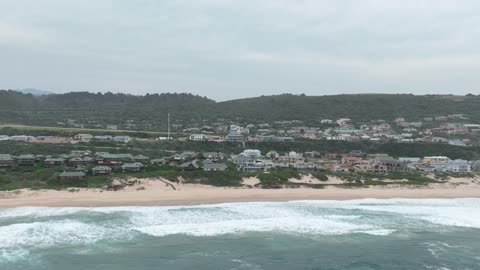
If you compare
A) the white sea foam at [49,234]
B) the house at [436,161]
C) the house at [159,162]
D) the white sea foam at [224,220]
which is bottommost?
the white sea foam at [224,220]

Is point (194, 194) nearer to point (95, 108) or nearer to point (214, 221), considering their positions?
point (214, 221)

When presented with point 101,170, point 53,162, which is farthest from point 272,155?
point 53,162

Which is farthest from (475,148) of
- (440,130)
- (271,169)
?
(271,169)

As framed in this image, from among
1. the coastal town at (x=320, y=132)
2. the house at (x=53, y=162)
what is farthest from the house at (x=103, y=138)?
the house at (x=53, y=162)

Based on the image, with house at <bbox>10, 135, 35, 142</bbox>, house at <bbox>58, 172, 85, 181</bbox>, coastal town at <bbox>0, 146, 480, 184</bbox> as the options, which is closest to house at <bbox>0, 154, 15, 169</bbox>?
coastal town at <bbox>0, 146, 480, 184</bbox>

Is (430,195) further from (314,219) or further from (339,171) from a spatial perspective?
(314,219)

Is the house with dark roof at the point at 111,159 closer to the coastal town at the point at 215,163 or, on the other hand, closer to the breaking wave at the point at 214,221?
the coastal town at the point at 215,163
